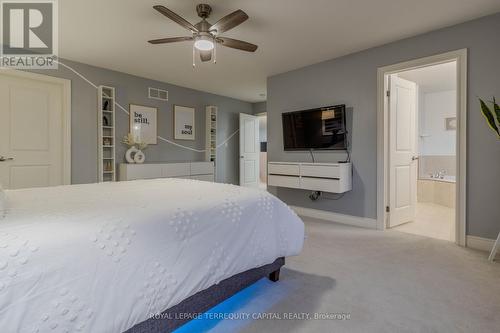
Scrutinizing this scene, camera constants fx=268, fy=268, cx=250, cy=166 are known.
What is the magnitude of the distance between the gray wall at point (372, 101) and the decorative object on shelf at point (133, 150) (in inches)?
85.6

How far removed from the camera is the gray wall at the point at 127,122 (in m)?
3.85

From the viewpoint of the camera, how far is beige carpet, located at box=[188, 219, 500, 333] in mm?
1521

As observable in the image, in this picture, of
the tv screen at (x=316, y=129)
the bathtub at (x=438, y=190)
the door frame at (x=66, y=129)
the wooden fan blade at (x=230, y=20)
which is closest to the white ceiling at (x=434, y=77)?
the tv screen at (x=316, y=129)

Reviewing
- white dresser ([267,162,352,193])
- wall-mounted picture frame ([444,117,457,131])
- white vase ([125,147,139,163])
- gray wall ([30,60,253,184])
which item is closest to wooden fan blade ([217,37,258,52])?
white dresser ([267,162,352,193])

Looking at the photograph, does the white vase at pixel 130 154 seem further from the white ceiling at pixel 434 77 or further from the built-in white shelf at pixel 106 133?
the white ceiling at pixel 434 77

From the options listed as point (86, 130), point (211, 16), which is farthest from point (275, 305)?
point (86, 130)

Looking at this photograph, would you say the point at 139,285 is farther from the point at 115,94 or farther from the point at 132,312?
the point at 115,94

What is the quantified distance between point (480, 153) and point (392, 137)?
3.06 feet

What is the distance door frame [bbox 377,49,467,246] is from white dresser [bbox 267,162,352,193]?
0.42m

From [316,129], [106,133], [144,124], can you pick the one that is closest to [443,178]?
[316,129]

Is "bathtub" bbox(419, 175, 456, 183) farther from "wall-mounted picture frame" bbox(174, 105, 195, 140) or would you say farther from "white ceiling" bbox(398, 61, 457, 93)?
"wall-mounted picture frame" bbox(174, 105, 195, 140)

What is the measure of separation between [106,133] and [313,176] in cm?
320

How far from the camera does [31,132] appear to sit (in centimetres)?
354

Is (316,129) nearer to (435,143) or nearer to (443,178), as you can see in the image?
(443,178)
